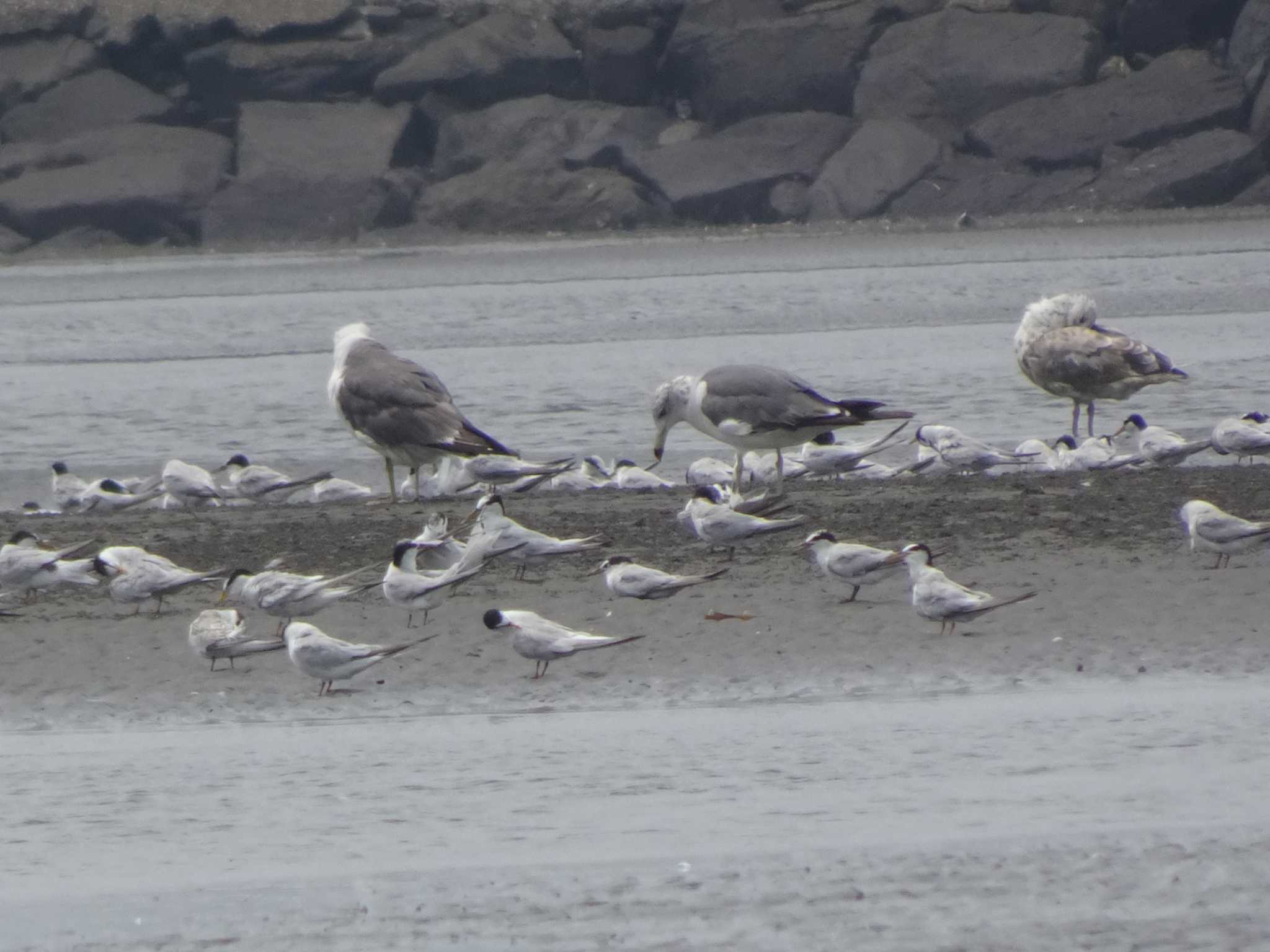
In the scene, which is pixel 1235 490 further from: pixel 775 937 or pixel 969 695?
pixel 775 937

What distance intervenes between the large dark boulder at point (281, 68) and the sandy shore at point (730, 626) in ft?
134

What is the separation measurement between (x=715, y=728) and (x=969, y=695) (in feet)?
2.84

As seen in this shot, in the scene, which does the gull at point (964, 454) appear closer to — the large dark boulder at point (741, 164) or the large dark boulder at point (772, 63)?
the large dark boulder at point (741, 164)

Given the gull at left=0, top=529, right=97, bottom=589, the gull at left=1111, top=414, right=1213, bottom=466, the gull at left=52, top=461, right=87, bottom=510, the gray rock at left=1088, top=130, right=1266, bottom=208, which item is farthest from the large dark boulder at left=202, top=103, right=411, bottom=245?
the gull at left=0, top=529, right=97, bottom=589

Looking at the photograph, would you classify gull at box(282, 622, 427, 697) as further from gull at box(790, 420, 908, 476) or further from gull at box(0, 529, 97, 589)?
gull at box(790, 420, 908, 476)

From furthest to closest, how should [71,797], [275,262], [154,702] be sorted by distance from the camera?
[275,262] → [154,702] → [71,797]

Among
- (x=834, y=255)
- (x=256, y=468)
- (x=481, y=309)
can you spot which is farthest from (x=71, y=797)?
(x=834, y=255)

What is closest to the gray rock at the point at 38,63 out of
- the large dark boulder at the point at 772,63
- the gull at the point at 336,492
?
the large dark boulder at the point at 772,63

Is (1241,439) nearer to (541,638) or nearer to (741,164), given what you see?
(541,638)

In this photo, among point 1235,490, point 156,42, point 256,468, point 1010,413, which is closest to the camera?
point 1235,490

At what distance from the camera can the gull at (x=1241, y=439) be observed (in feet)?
39.6

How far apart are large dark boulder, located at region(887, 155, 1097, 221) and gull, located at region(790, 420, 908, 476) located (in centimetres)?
3117

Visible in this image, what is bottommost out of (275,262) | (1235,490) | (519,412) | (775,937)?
(275,262)

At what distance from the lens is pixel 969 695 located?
727 centimetres
